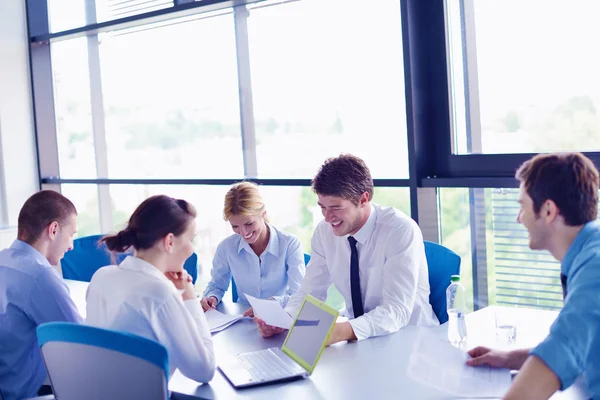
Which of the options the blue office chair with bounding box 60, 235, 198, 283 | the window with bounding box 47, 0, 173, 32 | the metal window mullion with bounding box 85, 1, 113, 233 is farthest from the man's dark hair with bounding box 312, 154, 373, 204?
the metal window mullion with bounding box 85, 1, 113, 233

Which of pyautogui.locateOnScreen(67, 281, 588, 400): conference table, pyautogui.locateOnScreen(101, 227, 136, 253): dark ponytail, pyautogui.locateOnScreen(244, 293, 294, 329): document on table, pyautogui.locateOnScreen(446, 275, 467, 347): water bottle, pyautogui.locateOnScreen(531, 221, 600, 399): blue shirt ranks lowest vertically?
pyautogui.locateOnScreen(67, 281, 588, 400): conference table

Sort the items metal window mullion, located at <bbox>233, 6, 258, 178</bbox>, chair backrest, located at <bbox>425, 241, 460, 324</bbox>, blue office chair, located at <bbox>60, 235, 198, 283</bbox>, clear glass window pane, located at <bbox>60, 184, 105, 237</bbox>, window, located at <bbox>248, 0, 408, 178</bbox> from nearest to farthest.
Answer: chair backrest, located at <bbox>425, 241, 460, 324</bbox>
window, located at <bbox>248, 0, 408, 178</bbox>
blue office chair, located at <bbox>60, 235, 198, 283</bbox>
metal window mullion, located at <bbox>233, 6, 258, 178</bbox>
clear glass window pane, located at <bbox>60, 184, 105, 237</bbox>

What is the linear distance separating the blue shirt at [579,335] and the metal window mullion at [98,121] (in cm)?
477

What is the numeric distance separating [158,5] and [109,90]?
1.00 meters

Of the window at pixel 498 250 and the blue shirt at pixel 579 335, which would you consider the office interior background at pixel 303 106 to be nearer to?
the window at pixel 498 250

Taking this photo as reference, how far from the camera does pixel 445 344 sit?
229cm

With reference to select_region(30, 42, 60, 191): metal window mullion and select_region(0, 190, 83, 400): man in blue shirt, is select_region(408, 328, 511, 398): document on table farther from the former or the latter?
select_region(30, 42, 60, 191): metal window mullion

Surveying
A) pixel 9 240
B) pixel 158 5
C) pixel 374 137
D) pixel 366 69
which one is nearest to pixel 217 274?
pixel 374 137

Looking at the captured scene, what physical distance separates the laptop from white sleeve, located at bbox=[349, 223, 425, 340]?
0.19m

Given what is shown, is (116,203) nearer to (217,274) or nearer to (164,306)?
(217,274)

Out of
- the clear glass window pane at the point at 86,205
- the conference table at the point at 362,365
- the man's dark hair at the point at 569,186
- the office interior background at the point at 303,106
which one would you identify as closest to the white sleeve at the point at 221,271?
the office interior background at the point at 303,106

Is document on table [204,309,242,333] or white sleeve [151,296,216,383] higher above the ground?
white sleeve [151,296,216,383]

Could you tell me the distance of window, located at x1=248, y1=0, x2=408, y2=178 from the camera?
392 cm

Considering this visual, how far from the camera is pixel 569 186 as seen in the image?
1.77 m
